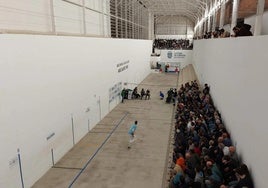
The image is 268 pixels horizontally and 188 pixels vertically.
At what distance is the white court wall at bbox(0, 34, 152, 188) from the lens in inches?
260

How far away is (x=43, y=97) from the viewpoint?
819cm

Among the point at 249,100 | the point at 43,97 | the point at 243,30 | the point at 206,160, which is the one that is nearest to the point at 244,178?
the point at 206,160

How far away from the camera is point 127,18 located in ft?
76.0

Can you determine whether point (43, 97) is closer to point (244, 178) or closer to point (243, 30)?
point (244, 178)

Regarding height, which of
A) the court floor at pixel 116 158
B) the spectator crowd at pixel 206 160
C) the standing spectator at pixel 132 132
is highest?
the spectator crowd at pixel 206 160

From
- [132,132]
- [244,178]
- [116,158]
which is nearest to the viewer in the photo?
[244,178]

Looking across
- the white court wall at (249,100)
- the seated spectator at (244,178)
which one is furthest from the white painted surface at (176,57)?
the seated spectator at (244,178)

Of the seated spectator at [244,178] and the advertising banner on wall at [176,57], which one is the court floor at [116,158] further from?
the advertising banner on wall at [176,57]

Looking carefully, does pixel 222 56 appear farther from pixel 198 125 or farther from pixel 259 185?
pixel 259 185

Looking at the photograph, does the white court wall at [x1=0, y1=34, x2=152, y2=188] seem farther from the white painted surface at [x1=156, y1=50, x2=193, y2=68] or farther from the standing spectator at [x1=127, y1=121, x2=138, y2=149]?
the white painted surface at [x1=156, y1=50, x2=193, y2=68]

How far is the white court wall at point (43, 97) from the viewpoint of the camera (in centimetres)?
661

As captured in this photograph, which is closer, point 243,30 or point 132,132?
point 243,30

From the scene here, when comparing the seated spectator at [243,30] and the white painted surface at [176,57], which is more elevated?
the seated spectator at [243,30]

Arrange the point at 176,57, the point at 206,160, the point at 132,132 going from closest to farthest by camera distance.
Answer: the point at 206,160, the point at 132,132, the point at 176,57
